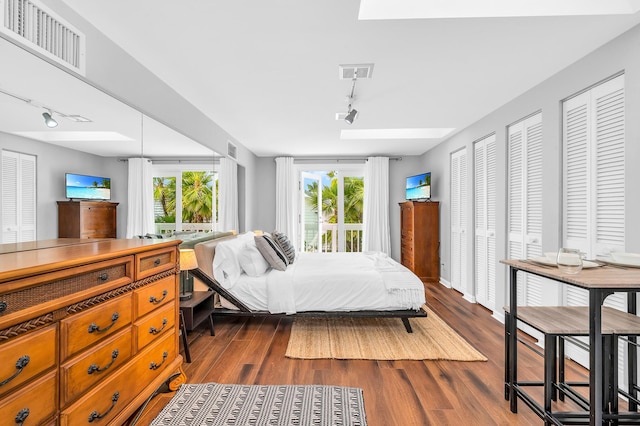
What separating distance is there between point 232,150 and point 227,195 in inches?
32.0

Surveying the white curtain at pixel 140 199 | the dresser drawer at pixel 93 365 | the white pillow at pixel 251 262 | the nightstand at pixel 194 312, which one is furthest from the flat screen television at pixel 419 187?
the dresser drawer at pixel 93 365

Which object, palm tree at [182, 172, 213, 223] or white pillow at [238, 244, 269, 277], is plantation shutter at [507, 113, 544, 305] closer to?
white pillow at [238, 244, 269, 277]

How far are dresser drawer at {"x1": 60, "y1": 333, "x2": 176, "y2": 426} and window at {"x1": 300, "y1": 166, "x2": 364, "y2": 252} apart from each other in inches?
191

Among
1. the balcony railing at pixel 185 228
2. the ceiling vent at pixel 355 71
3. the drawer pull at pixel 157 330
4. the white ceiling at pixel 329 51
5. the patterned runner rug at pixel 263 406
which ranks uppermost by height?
the white ceiling at pixel 329 51

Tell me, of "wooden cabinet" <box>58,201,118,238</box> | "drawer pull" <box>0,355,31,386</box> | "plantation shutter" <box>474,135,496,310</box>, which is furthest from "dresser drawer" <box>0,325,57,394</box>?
"plantation shutter" <box>474,135,496,310</box>

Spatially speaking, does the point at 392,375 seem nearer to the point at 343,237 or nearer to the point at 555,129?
the point at 555,129

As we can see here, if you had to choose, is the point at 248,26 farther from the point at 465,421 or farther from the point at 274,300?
the point at 465,421

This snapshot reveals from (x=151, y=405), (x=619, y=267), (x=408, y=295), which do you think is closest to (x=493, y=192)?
(x=408, y=295)

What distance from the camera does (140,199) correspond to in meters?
2.56

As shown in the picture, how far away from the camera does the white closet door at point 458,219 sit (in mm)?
4875

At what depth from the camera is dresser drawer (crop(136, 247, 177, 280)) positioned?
182cm

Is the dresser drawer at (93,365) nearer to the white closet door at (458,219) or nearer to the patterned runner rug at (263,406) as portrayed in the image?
the patterned runner rug at (263,406)

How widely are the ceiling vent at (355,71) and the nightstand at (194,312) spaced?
94.3 inches

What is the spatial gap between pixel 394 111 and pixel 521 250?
6.88 feet
